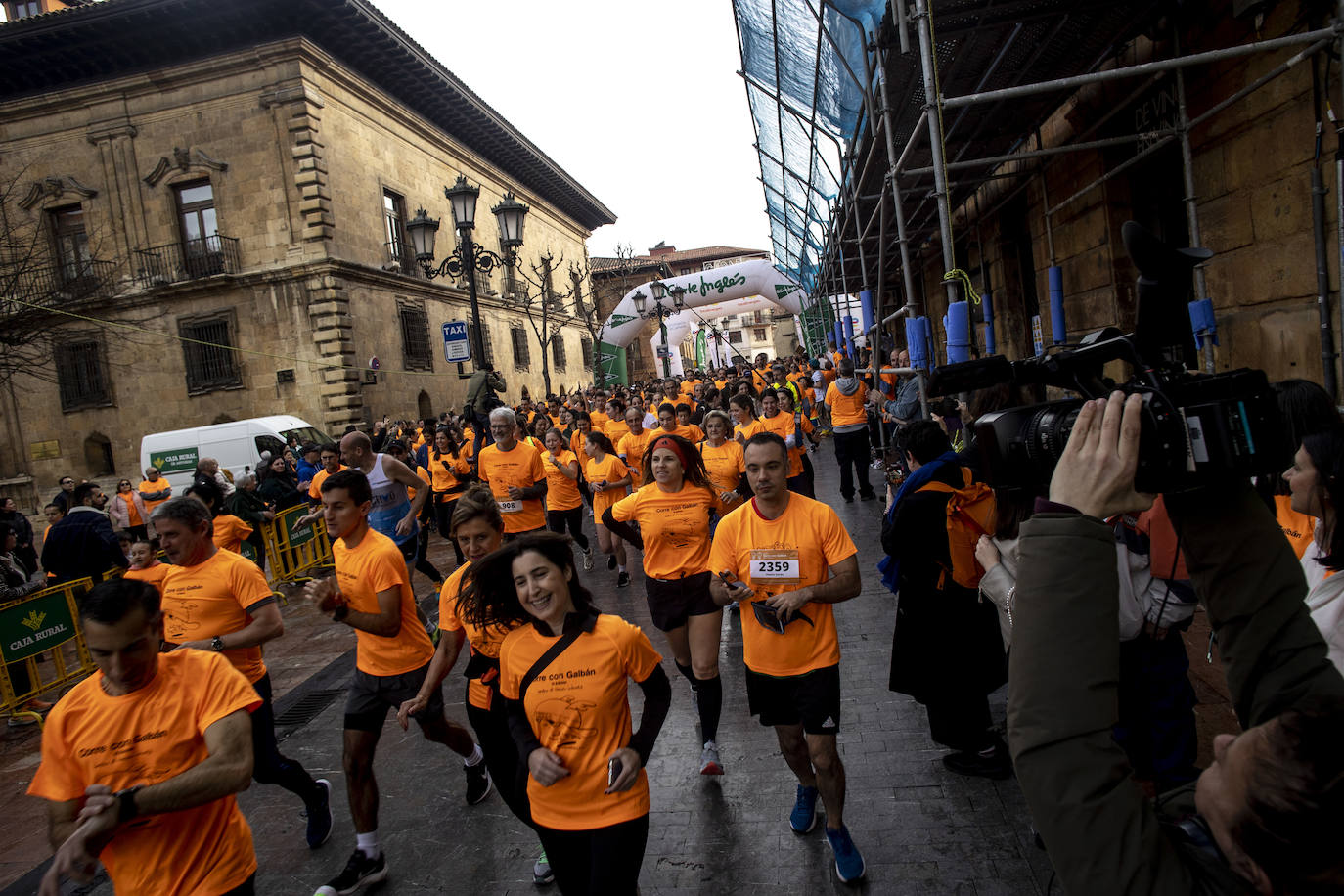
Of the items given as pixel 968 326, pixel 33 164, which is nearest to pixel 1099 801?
pixel 968 326

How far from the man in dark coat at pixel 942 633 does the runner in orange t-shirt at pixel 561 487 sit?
17.3 feet

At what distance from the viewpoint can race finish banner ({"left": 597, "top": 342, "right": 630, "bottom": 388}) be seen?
26702mm

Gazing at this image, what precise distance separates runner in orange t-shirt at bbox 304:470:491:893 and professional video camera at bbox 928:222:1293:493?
9.81 ft

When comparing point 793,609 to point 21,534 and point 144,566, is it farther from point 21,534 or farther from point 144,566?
point 21,534

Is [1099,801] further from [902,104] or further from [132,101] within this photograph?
[132,101]

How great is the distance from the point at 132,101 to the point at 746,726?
25.7 meters

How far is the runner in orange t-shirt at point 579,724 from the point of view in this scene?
2.47 m

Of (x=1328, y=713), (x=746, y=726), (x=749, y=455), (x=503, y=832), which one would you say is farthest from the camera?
(x=746, y=726)

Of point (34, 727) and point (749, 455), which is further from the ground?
point (749, 455)

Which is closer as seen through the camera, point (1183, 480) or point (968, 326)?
point (1183, 480)

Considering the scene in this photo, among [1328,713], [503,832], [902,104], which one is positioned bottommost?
[503,832]

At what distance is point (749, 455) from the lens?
352cm

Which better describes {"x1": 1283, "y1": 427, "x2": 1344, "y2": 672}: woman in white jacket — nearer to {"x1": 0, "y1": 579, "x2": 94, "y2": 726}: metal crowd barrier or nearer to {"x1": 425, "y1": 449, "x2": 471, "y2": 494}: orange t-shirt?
{"x1": 0, "y1": 579, "x2": 94, "y2": 726}: metal crowd barrier

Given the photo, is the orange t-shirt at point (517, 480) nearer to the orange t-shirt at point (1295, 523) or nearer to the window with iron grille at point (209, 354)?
the orange t-shirt at point (1295, 523)
